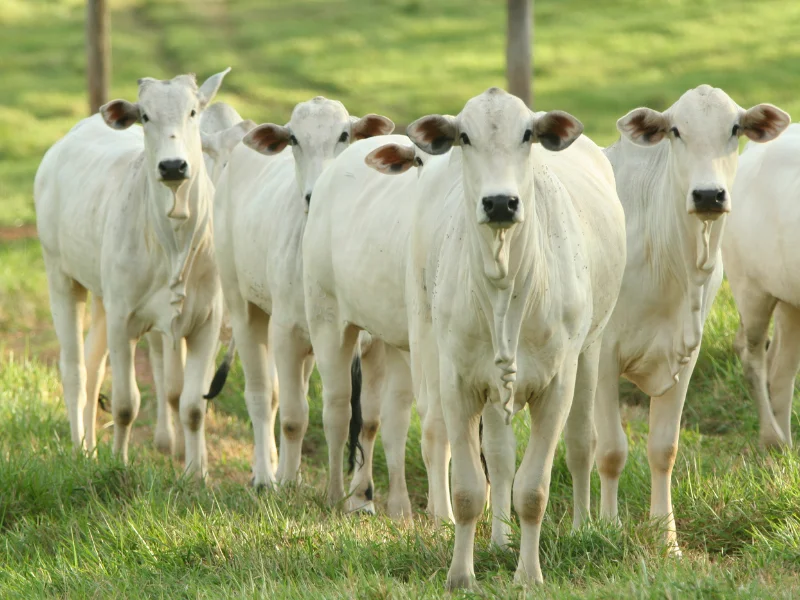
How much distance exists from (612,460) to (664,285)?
80 centimetres

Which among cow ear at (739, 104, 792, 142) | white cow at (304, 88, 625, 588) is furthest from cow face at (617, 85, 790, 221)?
white cow at (304, 88, 625, 588)

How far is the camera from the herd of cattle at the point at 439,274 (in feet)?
14.6

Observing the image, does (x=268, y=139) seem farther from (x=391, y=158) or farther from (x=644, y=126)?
(x=644, y=126)

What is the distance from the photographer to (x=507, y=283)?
429 cm

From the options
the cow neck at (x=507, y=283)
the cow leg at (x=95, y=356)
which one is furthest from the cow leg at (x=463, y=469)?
the cow leg at (x=95, y=356)

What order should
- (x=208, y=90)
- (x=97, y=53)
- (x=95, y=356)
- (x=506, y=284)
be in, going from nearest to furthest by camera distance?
1. (x=506, y=284)
2. (x=208, y=90)
3. (x=95, y=356)
4. (x=97, y=53)

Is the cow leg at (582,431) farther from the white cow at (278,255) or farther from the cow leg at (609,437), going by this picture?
the white cow at (278,255)

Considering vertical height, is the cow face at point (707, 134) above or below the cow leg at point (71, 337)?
above

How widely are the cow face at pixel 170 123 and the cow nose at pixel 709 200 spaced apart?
2680 millimetres

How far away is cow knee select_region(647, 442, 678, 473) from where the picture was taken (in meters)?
5.50

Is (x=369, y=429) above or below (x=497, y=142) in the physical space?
below

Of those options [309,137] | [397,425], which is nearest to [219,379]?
[397,425]

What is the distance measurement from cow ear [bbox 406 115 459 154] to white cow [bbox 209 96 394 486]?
2158 millimetres

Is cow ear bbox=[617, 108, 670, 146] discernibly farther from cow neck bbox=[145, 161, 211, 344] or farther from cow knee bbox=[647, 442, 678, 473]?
cow neck bbox=[145, 161, 211, 344]
